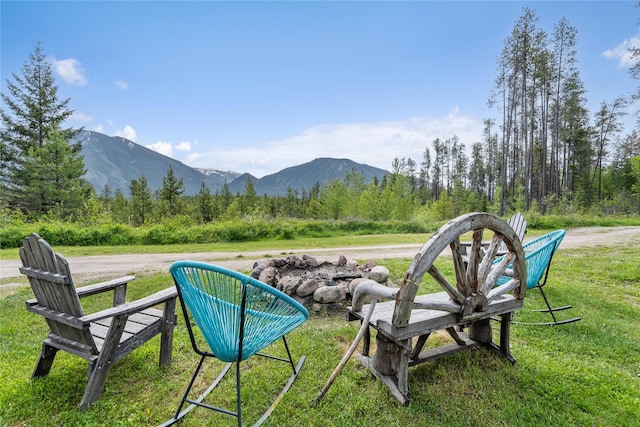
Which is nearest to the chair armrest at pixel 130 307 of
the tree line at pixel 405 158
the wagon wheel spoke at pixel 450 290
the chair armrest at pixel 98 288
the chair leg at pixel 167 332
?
the chair leg at pixel 167 332

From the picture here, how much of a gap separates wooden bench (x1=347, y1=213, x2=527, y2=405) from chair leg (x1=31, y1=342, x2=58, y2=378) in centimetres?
242

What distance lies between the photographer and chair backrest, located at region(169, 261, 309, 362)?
4.98ft

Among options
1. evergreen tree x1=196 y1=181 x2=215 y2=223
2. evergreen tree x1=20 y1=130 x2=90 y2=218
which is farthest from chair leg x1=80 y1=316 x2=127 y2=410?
evergreen tree x1=196 y1=181 x2=215 y2=223

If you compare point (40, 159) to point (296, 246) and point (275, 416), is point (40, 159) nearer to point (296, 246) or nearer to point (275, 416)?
point (296, 246)

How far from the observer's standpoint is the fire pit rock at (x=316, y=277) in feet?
12.7

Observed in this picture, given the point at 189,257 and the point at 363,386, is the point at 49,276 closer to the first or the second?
the point at 363,386

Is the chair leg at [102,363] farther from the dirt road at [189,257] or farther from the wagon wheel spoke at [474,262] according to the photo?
the dirt road at [189,257]

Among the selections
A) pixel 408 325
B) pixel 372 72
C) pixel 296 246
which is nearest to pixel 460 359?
pixel 408 325

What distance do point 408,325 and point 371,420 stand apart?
26.1 inches

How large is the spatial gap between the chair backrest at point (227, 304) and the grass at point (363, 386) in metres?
0.62

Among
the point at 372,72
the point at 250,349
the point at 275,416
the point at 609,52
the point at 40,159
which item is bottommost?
the point at 275,416

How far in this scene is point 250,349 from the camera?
1729 millimetres

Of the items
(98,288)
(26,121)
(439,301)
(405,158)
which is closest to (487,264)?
(439,301)

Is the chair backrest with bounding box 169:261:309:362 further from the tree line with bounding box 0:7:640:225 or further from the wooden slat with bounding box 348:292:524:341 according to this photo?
the tree line with bounding box 0:7:640:225
